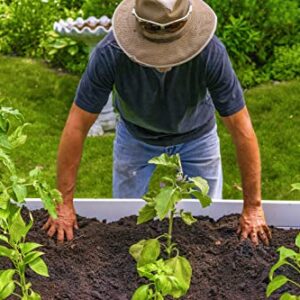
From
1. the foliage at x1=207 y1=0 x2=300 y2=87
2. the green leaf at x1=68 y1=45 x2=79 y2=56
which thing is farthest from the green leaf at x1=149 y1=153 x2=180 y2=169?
the green leaf at x1=68 y1=45 x2=79 y2=56

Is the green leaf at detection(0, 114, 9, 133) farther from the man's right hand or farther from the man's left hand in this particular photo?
the man's left hand

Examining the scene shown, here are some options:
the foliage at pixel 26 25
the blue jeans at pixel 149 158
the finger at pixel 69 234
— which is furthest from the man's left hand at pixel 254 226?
the foliage at pixel 26 25

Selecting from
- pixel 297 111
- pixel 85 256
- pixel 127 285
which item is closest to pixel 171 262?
pixel 127 285

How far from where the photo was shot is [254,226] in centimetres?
308

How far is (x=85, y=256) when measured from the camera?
3008 mm

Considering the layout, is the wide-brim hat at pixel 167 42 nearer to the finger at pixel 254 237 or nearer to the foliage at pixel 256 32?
the finger at pixel 254 237

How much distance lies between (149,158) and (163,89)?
1.65ft

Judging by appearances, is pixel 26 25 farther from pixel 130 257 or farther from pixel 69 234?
pixel 130 257

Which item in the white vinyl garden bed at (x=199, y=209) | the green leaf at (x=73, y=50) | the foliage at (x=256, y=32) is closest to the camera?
the white vinyl garden bed at (x=199, y=209)

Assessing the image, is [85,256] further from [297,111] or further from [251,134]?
[297,111]

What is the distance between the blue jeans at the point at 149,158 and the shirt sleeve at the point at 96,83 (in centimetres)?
51

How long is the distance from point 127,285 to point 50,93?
348 centimetres

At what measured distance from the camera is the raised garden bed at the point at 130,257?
2.82 m

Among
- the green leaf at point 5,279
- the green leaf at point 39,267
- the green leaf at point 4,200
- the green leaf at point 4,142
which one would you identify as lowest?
the green leaf at point 39,267
